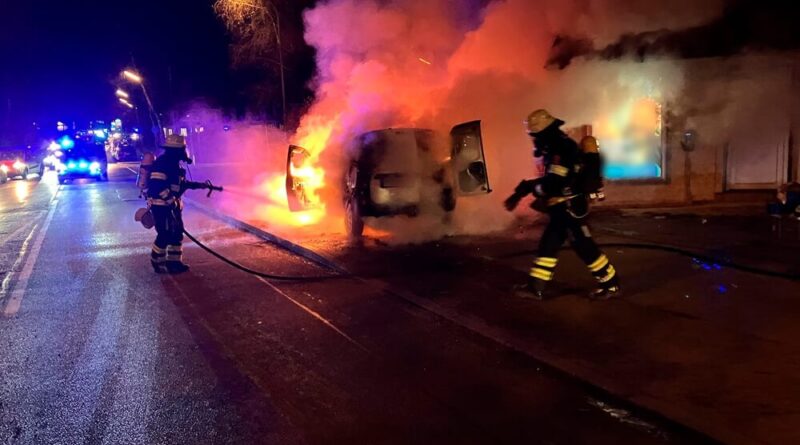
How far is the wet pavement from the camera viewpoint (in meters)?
3.68

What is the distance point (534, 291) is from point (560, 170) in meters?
1.14

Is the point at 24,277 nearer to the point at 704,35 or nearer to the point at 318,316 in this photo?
the point at 318,316

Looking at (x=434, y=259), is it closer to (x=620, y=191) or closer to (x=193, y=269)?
(x=193, y=269)

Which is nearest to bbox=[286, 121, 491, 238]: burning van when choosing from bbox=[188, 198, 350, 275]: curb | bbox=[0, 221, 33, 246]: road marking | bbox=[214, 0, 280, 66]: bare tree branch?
bbox=[188, 198, 350, 275]: curb

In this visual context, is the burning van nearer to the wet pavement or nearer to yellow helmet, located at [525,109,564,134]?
the wet pavement

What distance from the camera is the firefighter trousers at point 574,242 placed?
5.79 m

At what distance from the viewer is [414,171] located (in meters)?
9.15

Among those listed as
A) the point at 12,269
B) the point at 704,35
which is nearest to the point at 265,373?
the point at 12,269

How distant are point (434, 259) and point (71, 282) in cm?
439

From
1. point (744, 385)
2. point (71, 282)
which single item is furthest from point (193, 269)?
point (744, 385)

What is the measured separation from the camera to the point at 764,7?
9664mm

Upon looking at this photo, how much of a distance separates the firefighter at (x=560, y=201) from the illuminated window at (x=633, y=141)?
17.6ft

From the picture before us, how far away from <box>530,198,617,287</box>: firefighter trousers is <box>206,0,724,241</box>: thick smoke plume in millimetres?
3428

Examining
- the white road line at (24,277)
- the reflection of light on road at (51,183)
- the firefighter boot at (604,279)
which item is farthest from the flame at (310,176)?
the reflection of light on road at (51,183)
